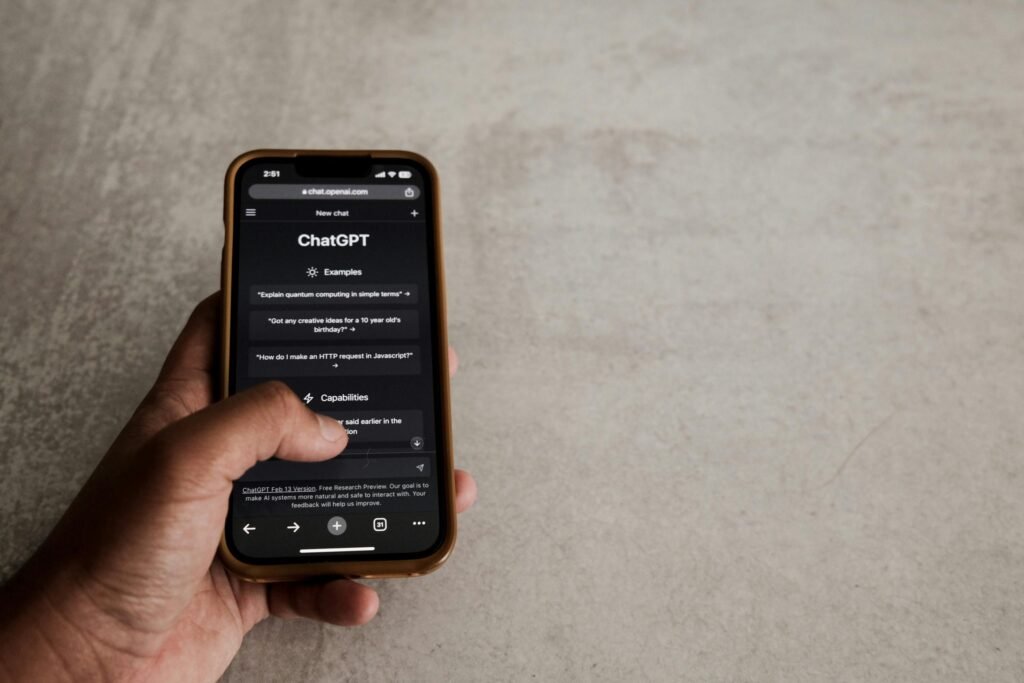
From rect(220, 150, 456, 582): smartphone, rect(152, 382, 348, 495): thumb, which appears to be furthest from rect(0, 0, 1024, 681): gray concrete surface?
rect(152, 382, 348, 495): thumb

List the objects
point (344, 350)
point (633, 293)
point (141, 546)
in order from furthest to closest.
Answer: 1. point (633, 293)
2. point (344, 350)
3. point (141, 546)

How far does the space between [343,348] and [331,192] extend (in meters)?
0.15

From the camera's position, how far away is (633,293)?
0.84 meters

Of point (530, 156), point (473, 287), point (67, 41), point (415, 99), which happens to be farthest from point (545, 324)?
point (67, 41)

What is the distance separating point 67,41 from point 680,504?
35.3 inches

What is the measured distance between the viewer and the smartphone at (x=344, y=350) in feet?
2.06

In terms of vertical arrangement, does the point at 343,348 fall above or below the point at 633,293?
above

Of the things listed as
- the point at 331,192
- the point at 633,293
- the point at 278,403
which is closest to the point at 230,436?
the point at 278,403

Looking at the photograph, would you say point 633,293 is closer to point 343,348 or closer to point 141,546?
point 343,348

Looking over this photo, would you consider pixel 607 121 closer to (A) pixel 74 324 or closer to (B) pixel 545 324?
(B) pixel 545 324

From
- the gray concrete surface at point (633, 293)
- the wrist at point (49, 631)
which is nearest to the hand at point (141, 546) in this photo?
the wrist at point (49, 631)

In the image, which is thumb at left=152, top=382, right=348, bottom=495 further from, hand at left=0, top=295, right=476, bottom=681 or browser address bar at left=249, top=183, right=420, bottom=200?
browser address bar at left=249, top=183, right=420, bottom=200

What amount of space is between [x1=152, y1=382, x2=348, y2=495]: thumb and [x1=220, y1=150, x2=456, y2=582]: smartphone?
7 cm

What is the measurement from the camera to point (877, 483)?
768 mm
